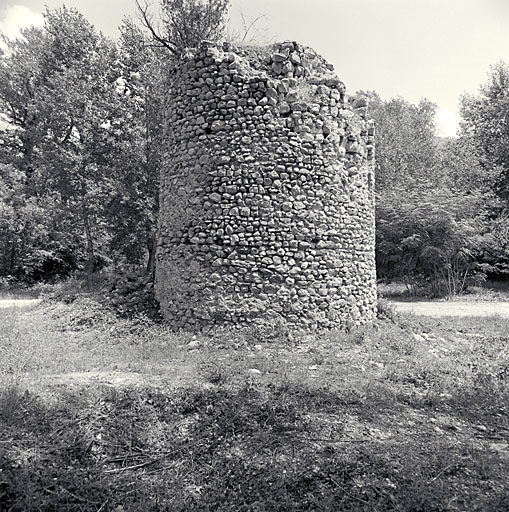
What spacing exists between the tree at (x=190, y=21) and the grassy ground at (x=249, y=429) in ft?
54.8

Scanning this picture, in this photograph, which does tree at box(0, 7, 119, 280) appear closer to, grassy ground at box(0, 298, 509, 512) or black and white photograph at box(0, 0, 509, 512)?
black and white photograph at box(0, 0, 509, 512)

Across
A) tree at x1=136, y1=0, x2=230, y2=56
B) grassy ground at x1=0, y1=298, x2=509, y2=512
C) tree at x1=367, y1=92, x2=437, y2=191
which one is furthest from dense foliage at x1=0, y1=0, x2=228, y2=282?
tree at x1=367, y1=92, x2=437, y2=191

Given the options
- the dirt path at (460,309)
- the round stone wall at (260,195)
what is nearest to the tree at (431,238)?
the dirt path at (460,309)

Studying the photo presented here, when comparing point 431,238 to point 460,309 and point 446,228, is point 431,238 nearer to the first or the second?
point 446,228

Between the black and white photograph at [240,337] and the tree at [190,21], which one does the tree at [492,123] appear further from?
the tree at [190,21]

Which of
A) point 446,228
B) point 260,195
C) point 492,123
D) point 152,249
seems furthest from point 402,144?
point 260,195

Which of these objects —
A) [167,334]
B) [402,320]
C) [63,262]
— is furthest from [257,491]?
[63,262]

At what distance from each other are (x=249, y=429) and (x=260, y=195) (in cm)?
484

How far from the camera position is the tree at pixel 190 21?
19375mm

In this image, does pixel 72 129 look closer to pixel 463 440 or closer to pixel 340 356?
pixel 340 356

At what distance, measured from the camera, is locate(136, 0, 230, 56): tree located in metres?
19.4

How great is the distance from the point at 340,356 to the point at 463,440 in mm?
3006

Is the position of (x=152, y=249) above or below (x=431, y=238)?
below

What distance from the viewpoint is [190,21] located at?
19.5 metres
